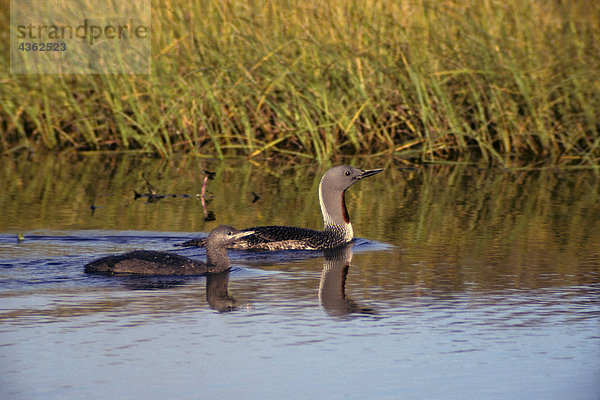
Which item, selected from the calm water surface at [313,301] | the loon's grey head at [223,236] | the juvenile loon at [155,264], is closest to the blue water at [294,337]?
the calm water surface at [313,301]

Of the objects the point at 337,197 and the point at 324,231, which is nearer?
the point at 324,231

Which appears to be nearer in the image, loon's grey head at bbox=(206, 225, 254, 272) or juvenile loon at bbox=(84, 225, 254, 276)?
juvenile loon at bbox=(84, 225, 254, 276)

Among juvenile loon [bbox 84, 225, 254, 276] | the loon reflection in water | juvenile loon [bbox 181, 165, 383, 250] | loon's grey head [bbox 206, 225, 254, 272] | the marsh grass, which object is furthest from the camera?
the marsh grass

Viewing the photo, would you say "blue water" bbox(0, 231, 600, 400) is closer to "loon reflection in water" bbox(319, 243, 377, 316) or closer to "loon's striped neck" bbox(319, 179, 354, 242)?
"loon reflection in water" bbox(319, 243, 377, 316)

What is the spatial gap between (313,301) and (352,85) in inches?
304

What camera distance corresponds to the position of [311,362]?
5.39m

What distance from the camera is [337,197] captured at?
9.90m

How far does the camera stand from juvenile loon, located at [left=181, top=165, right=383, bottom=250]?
29.4ft

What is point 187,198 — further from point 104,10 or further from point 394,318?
point 394,318

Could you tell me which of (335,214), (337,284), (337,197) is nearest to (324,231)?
(335,214)

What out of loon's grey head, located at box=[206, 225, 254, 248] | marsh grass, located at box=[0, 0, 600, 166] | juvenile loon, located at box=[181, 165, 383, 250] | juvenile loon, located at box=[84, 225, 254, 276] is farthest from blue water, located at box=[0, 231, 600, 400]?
marsh grass, located at box=[0, 0, 600, 166]

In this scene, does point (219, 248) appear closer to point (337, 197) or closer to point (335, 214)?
point (335, 214)

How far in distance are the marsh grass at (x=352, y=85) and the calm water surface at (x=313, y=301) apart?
185 cm

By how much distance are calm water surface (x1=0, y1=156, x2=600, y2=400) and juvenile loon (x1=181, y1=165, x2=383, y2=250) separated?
0.42 feet
